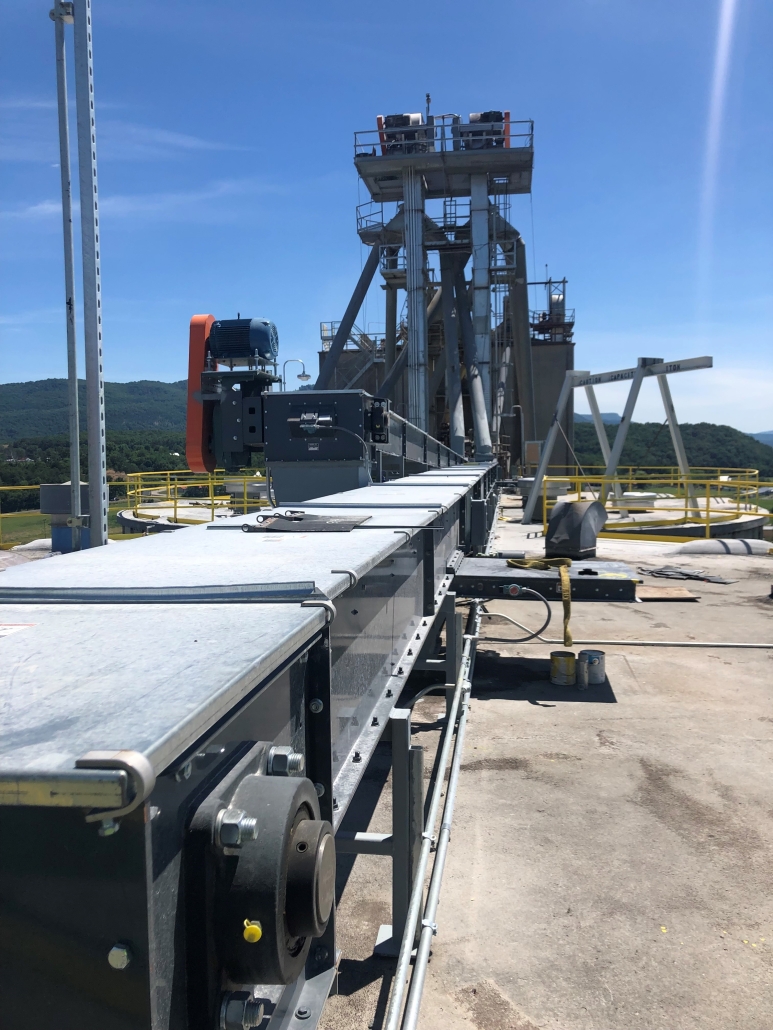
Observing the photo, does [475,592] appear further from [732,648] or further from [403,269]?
[403,269]

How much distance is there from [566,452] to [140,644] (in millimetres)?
37884

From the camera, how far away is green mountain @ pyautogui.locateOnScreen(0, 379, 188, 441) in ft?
270

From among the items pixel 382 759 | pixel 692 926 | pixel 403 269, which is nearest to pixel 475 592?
pixel 382 759

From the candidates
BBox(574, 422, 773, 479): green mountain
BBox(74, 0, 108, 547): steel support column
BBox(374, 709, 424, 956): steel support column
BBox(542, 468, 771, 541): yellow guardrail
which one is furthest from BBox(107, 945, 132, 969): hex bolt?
BBox(574, 422, 773, 479): green mountain

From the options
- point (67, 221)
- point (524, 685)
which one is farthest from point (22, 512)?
point (524, 685)

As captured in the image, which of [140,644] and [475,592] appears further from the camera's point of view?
[475,592]

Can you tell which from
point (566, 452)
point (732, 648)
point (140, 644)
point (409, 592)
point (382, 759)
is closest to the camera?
point (140, 644)

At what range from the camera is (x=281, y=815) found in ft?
3.86

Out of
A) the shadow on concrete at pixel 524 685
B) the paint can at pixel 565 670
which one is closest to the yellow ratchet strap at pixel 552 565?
the paint can at pixel 565 670

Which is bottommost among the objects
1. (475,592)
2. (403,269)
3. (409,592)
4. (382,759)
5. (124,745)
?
(382,759)

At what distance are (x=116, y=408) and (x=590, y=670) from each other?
14682 cm

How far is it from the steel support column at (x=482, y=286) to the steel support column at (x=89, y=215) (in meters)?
18.6

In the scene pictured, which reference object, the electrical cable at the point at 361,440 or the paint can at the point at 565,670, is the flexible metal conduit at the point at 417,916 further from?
the electrical cable at the point at 361,440

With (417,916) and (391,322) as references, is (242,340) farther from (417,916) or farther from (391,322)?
(391,322)
